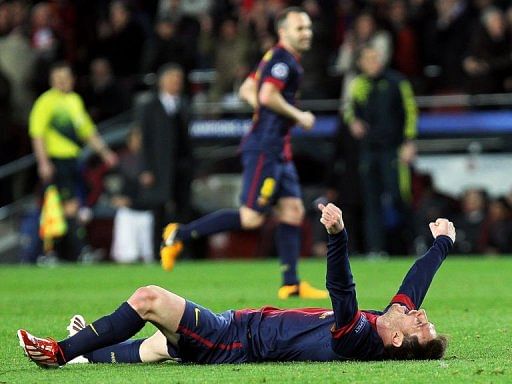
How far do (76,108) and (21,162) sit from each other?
288 centimetres

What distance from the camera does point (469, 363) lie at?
760cm

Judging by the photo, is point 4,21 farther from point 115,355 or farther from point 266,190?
point 115,355

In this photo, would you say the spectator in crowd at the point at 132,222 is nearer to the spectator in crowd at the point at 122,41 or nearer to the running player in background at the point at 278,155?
the spectator in crowd at the point at 122,41

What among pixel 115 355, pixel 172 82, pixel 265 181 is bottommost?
pixel 115 355

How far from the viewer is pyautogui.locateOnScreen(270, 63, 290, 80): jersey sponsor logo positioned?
40.2 feet

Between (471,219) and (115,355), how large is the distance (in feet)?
37.2

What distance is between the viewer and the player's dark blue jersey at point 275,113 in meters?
12.3

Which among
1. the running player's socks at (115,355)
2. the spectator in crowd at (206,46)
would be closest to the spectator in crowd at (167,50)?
the spectator in crowd at (206,46)

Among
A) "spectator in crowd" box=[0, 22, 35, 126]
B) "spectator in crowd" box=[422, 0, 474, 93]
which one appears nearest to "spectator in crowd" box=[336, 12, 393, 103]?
"spectator in crowd" box=[422, 0, 474, 93]

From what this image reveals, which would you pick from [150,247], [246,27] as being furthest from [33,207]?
[246,27]

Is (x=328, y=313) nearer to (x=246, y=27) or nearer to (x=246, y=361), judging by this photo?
(x=246, y=361)

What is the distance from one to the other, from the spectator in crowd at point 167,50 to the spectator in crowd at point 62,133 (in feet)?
7.85

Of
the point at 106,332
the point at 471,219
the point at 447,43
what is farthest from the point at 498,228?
the point at 106,332

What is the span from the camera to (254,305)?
11.5m
